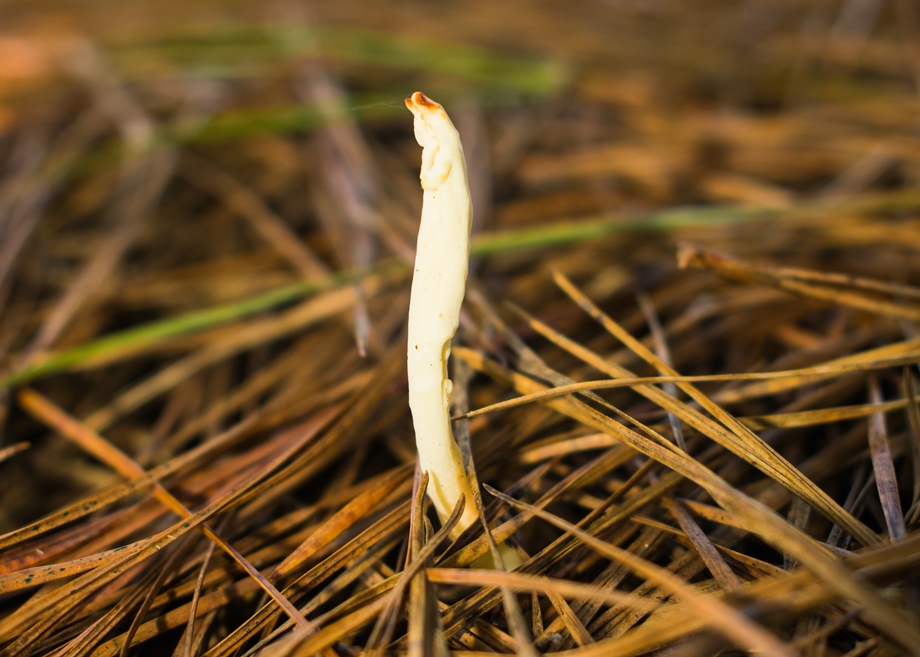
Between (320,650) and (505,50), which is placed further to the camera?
(505,50)

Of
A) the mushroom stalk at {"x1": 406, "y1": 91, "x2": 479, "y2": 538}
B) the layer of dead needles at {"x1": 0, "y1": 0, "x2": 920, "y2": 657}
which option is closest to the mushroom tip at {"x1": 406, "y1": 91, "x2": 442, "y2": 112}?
the mushroom stalk at {"x1": 406, "y1": 91, "x2": 479, "y2": 538}

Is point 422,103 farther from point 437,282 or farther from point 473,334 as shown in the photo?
point 473,334

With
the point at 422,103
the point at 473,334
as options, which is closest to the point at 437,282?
the point at 422,103

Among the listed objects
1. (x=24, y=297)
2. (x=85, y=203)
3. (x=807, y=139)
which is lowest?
(x=807, y=139)

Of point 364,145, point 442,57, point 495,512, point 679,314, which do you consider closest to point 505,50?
point 442,57

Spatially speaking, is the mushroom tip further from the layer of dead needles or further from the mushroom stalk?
the layer of dead needles

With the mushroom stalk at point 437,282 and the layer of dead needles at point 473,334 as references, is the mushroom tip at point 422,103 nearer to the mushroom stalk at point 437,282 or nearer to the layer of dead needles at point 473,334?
the mushroom stalk at point 437,282

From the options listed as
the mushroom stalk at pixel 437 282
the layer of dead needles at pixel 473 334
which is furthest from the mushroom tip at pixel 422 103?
the layer of dead needles at pixel 473 334

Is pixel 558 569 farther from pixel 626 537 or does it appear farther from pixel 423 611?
pixel 423 611
